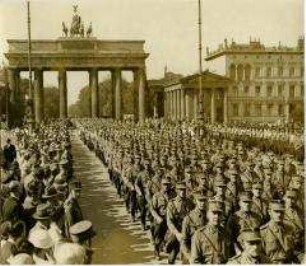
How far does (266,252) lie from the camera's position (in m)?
6.19

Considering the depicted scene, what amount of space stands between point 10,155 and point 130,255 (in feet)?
19.4

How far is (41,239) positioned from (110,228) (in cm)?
505

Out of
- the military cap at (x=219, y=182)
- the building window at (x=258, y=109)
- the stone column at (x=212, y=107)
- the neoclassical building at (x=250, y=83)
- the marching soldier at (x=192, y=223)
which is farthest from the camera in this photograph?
the stone column at (x=212, y=107)

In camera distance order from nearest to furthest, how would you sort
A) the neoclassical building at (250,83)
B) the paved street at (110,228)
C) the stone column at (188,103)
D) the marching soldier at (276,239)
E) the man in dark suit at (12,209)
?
the marching soldier at (276,239)
the man in dark suit at (12,209)
the paved street at (110,228)
the neoclassical building at (250,83)
the stone column at (188,103)

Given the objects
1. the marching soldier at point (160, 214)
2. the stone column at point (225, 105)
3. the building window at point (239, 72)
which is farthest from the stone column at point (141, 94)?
the marching soldier at point (160, 214)

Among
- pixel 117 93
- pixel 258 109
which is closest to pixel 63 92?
pixel 117 93

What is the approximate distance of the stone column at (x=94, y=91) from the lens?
48.9 m

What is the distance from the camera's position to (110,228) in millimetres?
10164

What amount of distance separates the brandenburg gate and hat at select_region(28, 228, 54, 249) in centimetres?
3682

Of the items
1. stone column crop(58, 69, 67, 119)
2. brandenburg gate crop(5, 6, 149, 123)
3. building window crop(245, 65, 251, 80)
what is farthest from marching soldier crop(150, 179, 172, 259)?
stone column crop(58, 69, 67, 119)

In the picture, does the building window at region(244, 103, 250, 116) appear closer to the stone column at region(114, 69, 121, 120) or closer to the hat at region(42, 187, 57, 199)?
the stone column at region(114, 69, 121, 120)

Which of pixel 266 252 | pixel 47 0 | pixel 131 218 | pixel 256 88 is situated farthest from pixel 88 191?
pixel 256 88

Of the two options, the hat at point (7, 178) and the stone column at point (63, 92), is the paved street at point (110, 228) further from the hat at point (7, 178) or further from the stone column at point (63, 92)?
the stone column at point (63, 92)

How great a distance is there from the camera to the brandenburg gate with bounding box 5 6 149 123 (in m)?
43.9
